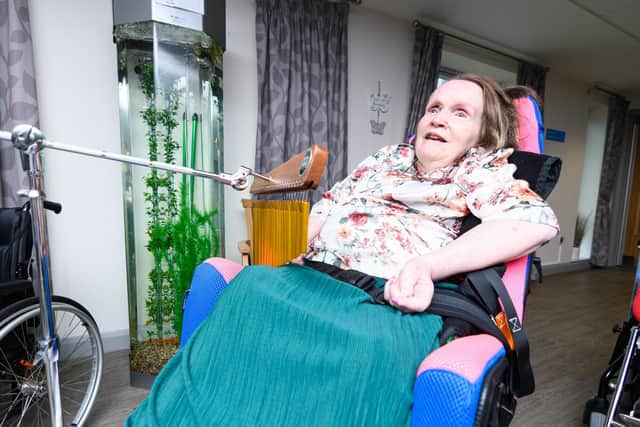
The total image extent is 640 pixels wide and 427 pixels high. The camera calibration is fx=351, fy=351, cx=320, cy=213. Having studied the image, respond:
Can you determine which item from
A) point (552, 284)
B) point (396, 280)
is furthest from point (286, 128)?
point (552, 284)

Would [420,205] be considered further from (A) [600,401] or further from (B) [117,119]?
(B) [117,119]

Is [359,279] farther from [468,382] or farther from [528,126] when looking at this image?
[528,126]

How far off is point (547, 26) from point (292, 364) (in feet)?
11.9

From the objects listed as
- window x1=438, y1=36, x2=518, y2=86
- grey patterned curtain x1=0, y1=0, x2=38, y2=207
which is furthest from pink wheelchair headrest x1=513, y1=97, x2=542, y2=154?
window x1=438, y1=36, x2=518, y2=86

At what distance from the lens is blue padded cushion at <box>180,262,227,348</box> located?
34.1 inches

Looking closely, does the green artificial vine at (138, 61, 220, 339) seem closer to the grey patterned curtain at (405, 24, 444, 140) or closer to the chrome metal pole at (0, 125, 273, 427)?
the chrome metal pole at (0, 125, 273, 427)

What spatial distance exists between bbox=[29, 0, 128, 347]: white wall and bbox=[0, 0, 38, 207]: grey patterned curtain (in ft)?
0.36

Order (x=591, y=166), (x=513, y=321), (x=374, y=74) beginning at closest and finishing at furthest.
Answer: (x=513, y=321) < (x=374, y=74) < (x=591, y=166)

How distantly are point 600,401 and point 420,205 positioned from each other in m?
1.10

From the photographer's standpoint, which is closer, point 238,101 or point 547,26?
point 238,101

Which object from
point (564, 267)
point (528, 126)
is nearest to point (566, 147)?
point (564, 267)

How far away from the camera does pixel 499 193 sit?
883 mm

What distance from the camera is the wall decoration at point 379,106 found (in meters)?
2.87

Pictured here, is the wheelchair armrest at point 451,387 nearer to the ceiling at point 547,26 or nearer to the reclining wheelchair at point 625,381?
the reclining wheelchair at point 625,381
